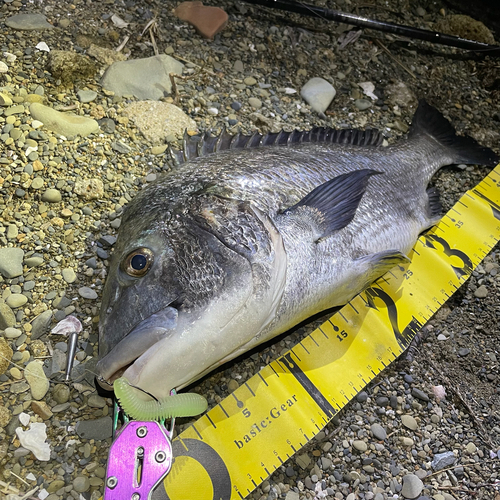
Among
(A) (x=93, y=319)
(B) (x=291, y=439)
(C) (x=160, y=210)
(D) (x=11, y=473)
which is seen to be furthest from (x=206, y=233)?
(D) (x=11, y=473)

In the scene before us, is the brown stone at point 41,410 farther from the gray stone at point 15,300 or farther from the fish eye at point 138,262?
the fish eye at point 138,262

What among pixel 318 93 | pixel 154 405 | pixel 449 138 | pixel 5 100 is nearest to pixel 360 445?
pixel 154 405

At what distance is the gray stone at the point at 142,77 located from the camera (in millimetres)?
3947

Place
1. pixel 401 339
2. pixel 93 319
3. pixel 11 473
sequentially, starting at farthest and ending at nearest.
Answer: pixel 401 339 → pixel 93 319 → pixel 11 473

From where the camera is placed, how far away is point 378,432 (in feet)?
9.81

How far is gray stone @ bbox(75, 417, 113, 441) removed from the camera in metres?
2.63

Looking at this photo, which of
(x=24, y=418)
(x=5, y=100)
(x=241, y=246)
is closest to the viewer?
(x=241, y=246)

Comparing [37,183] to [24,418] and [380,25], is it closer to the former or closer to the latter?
[24,418]

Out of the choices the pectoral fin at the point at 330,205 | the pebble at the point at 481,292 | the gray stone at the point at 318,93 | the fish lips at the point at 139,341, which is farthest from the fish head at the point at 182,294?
the gray stone at the point at 318,93

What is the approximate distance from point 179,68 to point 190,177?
1.95m

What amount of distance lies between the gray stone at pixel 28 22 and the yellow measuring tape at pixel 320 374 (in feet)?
11.0

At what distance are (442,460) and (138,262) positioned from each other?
2.20 m

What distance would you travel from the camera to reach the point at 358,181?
297 cm

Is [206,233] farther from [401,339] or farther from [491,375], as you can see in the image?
[491,375]
